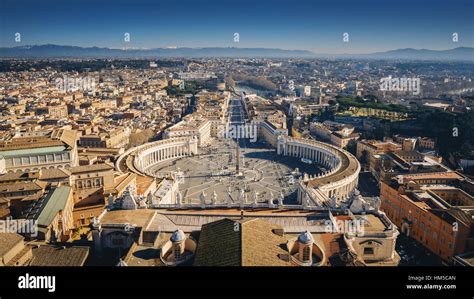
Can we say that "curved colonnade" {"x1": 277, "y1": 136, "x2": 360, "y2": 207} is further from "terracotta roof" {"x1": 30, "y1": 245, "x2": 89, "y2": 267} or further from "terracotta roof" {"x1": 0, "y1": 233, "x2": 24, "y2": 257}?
"terracotta roof" {"x1": 0, "y1": 233, "x2": 24, "y2": 257}

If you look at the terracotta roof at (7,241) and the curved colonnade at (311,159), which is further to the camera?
the curved colonnade at (311,159)

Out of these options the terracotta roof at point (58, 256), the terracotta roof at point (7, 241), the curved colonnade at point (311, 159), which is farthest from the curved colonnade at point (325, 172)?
the terracotta roof at point (7, 241)

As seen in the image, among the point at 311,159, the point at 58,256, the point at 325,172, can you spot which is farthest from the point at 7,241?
the point at 311,159

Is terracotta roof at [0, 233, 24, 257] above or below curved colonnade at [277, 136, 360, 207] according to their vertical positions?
above

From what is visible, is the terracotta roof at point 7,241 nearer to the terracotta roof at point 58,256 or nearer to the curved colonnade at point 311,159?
the terracotta roof at point 58,256

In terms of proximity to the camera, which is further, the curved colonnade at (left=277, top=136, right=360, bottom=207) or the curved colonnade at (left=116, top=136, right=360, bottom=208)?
the curved colonnade at (left=116, top=136, right=360, bottom=208)

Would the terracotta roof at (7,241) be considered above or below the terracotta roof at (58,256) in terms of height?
above

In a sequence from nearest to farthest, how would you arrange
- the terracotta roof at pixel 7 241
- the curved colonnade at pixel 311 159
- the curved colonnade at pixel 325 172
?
1. the terracotta roof at pixel 7 241
2. the curved colonnade at pixel 325 172
3. the curved colonnade at pixel 311 159

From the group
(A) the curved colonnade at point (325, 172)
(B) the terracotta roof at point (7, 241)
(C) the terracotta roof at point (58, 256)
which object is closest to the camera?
(B) the terracotta roof at point (7, 241)

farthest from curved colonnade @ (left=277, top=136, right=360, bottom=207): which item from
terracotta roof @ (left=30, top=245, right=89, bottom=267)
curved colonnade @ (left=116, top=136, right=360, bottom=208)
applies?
terracotta roof @ (left=30, top=245, right=89, bottom=267)

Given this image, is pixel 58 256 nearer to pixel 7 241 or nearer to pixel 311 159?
pixel 7 241

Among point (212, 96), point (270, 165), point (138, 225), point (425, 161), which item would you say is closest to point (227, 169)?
point (270, 165)

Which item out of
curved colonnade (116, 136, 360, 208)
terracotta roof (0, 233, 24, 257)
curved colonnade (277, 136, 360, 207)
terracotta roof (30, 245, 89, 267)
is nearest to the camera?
terracotta roof (0, 233, 24, 257)
